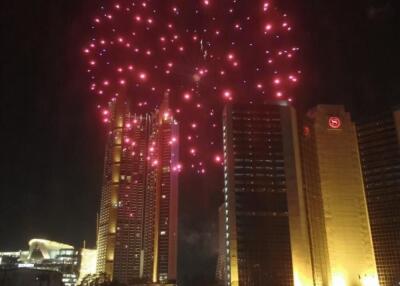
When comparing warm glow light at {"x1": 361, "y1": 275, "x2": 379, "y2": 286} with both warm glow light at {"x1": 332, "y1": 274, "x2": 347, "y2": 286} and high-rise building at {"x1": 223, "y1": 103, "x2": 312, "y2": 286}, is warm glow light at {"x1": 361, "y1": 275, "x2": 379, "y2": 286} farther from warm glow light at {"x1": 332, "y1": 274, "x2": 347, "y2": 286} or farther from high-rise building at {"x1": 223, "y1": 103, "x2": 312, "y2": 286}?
high-rise building at {"x1": 223, "y1": 103, "x2": 312, "y2": 286}

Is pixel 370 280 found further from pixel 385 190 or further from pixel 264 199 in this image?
pixel 264 199

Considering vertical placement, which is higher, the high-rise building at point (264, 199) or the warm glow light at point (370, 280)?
the high-rise building at point (264, 199)

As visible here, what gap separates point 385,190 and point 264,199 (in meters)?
54.2

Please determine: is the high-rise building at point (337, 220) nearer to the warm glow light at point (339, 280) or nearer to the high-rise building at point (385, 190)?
the warm glow light at point (339, 280)

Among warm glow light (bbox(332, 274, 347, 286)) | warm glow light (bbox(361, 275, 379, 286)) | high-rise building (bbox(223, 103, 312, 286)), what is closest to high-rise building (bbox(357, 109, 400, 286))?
warm glow light (bbox(361, 275, 379, 286))

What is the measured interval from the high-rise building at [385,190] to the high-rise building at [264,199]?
3508 cm

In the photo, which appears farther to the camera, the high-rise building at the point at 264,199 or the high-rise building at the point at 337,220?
the high-rise building at the point at 337,220

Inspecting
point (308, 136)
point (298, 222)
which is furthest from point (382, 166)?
point (298, 222)

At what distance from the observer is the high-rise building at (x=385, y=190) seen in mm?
180750

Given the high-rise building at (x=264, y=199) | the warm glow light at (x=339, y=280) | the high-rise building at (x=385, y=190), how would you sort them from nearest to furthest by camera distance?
the high-rise building at (x=264, y=199)
the high-rise building at (x=385, y=190)
the warm glow light at (x=339, y=280)

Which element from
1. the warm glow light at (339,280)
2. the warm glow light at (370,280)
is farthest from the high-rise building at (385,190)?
the warm glow light at (339,280)

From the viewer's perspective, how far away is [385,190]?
190 metres

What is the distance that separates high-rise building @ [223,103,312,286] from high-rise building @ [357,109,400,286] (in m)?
35.1

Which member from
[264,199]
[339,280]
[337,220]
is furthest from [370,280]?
[264,199]
